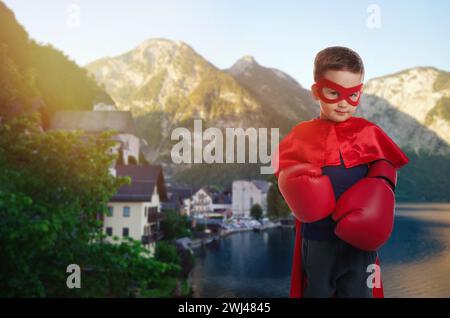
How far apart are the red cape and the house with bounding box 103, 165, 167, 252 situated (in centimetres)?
1426

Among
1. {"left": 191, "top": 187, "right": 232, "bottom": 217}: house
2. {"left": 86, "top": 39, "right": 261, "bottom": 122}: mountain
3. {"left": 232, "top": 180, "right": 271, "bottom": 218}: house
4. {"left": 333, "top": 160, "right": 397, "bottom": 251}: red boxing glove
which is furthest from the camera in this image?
{"left": 86, "top": 39, "right": 261, "bottom": 122}: mountain

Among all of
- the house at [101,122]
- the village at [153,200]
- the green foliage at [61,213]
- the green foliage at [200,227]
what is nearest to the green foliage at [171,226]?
the village at [153,200]

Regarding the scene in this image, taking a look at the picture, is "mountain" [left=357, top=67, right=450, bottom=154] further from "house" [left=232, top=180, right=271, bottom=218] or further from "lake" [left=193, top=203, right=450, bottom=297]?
"house" [left=232, top=180, right=271, bottom=218]

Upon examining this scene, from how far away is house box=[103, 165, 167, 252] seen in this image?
51.3ft

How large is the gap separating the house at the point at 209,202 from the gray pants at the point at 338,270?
29.1 m

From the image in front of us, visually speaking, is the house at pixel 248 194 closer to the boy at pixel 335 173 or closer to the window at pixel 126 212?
the window at pixel 126 212

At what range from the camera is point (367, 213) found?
5.08ft

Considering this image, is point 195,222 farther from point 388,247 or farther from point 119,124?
point 388,247

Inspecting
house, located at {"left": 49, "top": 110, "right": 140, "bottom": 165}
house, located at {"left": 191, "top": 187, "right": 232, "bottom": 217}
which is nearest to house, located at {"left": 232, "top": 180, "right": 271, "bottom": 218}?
house, located at {"left": 191, "top": 187, "right": 232, "bottom": 217}

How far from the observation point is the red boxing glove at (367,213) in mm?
1550

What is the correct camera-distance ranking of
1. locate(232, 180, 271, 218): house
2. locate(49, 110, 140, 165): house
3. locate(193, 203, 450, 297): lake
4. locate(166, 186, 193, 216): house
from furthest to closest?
1. locate(232, 180, 271, 218): house
2. locate(166, 186, 193, 216): house
3. locate(49, 110, 140, 165): house
4. locate(193, 203, 450, 297): lake
